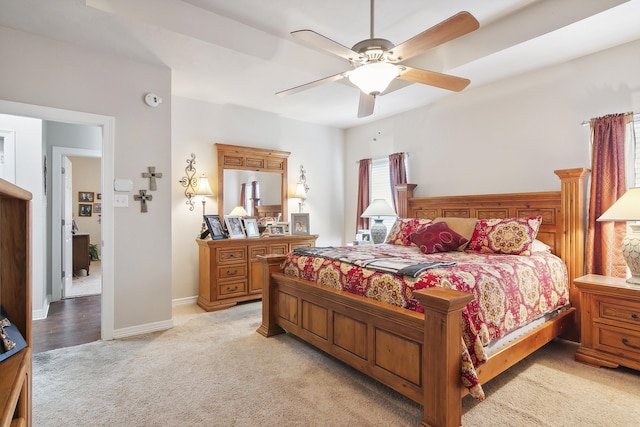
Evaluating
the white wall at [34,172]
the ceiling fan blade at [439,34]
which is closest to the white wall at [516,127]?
the ceiling fan blade at [439,34]

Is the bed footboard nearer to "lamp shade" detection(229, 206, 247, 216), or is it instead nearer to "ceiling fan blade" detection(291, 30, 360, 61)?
"ceiling fan blade" detection(291, 30, 360, 61)

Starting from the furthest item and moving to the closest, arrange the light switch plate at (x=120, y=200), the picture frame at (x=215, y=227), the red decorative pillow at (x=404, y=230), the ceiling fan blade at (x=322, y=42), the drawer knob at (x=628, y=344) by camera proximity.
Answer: the picture frame at (x=215, y=227)
the red decorative pillow at (x=404, y=230)
the light switch plate at (x=120, y=200)
the drawer knob at (x=628, y=344)
the ceiling fan blade at (x=322, y=42)

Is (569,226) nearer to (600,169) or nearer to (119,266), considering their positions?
(600,169)

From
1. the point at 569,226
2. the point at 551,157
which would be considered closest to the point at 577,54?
the point at 551,157

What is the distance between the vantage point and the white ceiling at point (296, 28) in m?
2.63

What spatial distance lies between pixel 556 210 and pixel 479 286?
6.22 feet

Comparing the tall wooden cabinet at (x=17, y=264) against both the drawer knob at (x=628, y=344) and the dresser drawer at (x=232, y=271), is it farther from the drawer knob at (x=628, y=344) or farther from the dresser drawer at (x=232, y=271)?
the drawer knob at (x=628, y=344)

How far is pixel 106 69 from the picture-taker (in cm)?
315

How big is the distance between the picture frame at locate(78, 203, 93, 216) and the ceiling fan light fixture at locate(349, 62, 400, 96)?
857 centimetres

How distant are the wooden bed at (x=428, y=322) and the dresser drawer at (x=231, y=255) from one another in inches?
42.4

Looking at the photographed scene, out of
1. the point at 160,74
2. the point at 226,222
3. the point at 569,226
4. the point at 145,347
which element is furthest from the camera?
the point at 226,222

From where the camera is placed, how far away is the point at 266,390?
88.8 inches

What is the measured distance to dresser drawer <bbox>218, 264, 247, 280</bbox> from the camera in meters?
4.14

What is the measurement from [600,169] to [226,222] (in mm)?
3990
